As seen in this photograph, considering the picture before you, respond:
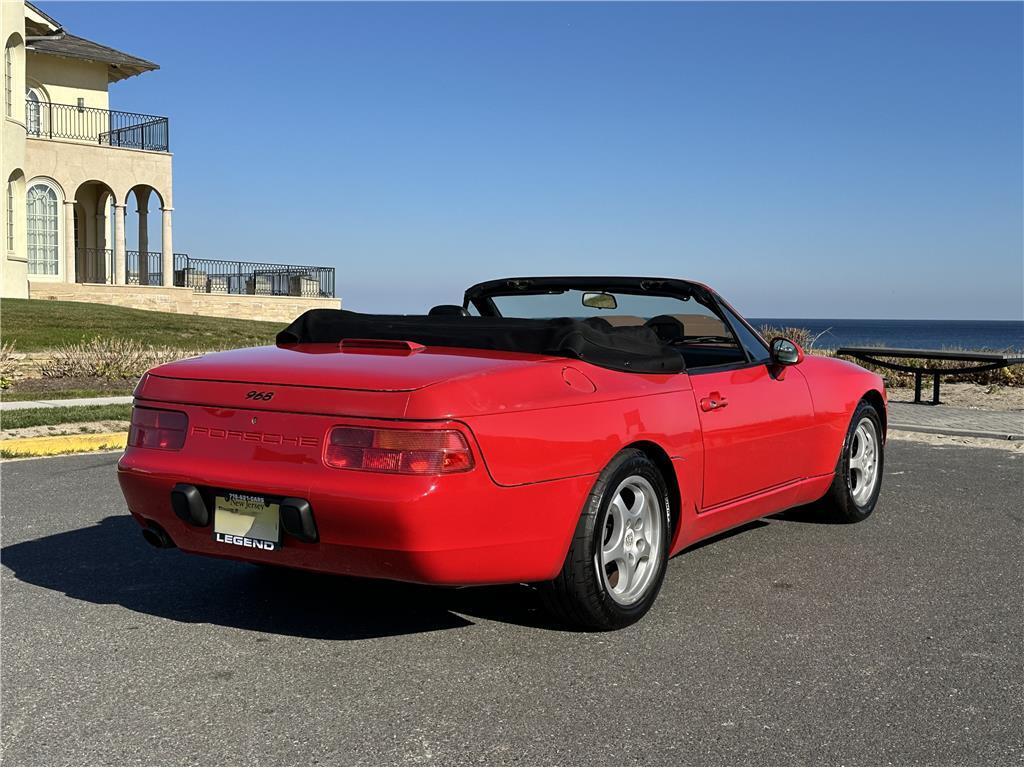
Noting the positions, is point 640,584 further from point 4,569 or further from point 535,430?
point 4,569

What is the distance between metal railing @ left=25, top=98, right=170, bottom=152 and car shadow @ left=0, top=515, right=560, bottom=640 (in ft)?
98.7

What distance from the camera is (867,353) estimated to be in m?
16.0

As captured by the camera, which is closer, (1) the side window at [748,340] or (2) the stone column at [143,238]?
(1) the side window at [748,340]

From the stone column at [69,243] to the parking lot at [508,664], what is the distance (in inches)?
1101

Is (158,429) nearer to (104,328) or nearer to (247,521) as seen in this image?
(247,521)

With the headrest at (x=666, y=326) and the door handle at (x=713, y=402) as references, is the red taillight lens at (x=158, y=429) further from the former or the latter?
the headrest at (x=666, y=326)

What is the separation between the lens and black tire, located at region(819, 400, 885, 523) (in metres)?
6.43

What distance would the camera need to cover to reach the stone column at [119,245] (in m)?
33.1

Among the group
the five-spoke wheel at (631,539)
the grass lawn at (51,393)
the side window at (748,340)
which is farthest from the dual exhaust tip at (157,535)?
the grass lawn at (51,393)

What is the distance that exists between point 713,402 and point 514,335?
1062mm

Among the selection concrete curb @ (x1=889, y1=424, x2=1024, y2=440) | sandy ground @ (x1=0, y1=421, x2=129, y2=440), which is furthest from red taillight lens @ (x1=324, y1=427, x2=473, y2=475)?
concrete curb @ (x1=889, y1=424, x2=1024, y2=440)

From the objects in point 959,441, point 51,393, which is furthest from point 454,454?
point 51,393

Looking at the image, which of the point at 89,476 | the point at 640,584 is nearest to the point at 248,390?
the point at 640,584

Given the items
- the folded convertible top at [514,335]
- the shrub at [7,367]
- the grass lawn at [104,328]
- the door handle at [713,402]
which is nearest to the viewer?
the folded convertible top at [514,335]
